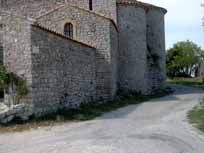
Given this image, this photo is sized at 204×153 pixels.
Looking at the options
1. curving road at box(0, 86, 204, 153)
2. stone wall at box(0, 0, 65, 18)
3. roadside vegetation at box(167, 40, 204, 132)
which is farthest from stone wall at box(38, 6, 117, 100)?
roadside vegetation at box(167, 40, 204, 132)

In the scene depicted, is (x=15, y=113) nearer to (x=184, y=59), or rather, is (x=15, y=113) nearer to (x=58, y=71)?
(x=58, y=71)

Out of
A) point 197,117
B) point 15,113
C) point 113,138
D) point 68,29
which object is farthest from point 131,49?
point 113,138

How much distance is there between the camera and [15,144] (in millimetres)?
10844

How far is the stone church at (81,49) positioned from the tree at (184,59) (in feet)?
95.8

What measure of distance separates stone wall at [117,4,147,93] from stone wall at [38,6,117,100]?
3.90 m

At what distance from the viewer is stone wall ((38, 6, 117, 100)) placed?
22.3 meters

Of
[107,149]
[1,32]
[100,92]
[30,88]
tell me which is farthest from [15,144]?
[100,92]

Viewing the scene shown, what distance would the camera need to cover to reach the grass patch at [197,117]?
14.0 meters

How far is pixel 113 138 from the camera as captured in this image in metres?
Result: 10.9

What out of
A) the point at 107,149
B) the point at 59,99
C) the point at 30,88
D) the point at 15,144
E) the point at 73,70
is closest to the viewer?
the point at 107,149

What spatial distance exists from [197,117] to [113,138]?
6.02m

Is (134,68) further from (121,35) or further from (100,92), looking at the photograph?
(100,92)

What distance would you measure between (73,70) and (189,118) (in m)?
5.53

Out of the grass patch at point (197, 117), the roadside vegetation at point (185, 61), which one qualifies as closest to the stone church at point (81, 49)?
the grass patch at point (197, 117)
